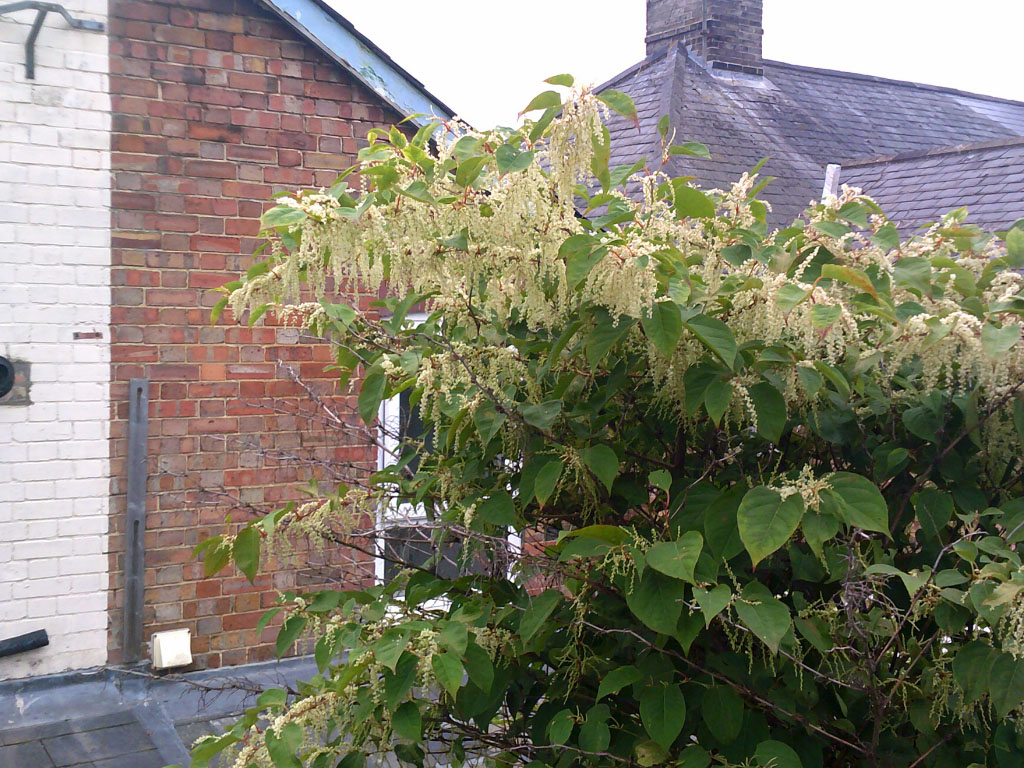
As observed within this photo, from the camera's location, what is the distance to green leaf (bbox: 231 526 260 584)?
2301 mm

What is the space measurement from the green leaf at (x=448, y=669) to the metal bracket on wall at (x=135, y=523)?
308cm

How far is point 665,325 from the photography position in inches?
65.7

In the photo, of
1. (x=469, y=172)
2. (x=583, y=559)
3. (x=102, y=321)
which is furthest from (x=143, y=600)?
(x=469, y=172)

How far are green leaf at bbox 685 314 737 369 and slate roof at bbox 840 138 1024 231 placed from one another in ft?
21.1

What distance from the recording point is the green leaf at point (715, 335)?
1642 millimetres

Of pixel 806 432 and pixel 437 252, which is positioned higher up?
pixel 437 252

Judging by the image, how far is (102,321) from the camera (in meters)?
4.45

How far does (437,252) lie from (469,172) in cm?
22

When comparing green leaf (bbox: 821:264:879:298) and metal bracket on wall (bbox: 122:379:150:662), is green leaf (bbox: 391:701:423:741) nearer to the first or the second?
green leaf (bbox: 821:264:879:298)

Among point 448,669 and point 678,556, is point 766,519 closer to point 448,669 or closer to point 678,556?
point 678,556

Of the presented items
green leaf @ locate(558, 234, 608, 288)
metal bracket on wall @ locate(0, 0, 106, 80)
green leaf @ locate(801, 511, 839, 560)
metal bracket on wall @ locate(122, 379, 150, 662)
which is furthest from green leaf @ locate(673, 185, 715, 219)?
metal bracket on wall @ locate(0, 0, 106, 80)

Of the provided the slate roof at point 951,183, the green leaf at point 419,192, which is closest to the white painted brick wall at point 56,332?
the green leaf at point 419,192

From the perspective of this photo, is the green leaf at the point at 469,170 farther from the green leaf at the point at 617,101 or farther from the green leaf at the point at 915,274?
the green leaf at the point at 915,274

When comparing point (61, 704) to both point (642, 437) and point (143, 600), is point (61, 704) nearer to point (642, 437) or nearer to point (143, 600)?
point (143, 600)
